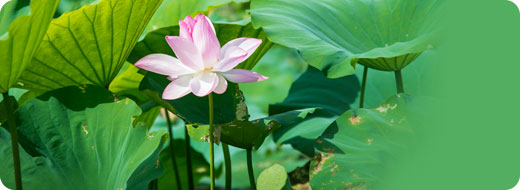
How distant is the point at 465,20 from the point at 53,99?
2.69 ft

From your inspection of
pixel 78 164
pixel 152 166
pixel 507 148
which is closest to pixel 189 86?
pixel 152 166

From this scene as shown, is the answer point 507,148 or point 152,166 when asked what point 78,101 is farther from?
point 507,148

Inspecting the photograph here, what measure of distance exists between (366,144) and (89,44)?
570mm

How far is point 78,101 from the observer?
1079mm

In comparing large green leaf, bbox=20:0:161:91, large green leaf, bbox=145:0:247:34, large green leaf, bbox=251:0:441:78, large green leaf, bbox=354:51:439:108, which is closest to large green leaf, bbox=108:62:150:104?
large green leaf, bbox=20:0:161:91

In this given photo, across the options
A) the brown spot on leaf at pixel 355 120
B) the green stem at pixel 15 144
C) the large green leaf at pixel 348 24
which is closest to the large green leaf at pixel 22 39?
A: the green stem at pixel 15 144

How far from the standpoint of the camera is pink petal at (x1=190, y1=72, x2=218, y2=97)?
29.9 inches

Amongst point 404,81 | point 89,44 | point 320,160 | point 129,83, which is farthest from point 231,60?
point 404,81

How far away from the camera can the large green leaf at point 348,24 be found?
3.54ft

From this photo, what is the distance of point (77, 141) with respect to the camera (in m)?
1.05

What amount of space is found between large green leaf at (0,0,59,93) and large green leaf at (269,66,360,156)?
61 cm

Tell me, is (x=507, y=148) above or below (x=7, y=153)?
above

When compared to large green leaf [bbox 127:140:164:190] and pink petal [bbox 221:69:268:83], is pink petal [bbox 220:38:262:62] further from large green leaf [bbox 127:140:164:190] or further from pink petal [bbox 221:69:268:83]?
large green leaf [bbox 127:140:164:190]

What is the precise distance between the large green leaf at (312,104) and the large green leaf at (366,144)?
245mm
